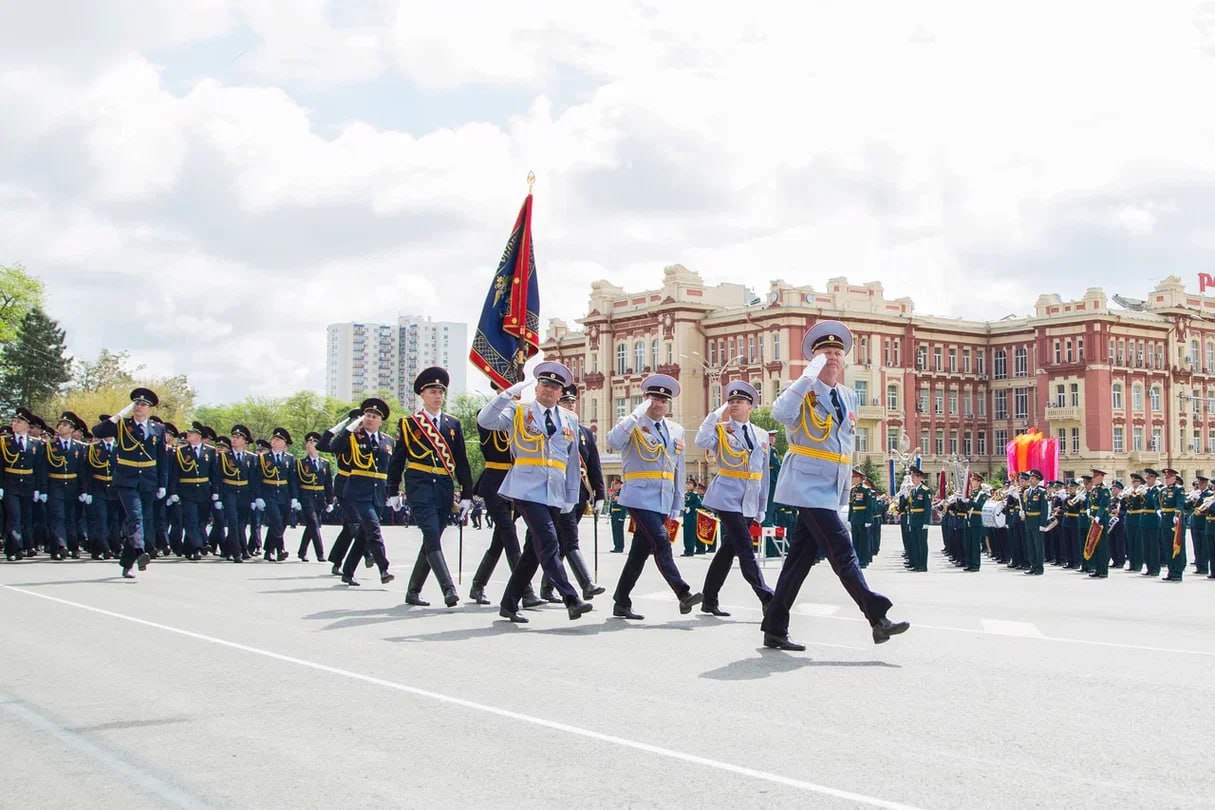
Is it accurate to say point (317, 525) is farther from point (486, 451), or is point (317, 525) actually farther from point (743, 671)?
point (743, 671)

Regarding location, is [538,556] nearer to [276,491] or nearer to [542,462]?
[542,462]

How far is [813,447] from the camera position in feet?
31.7

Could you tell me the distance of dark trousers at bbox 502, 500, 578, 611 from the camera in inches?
447

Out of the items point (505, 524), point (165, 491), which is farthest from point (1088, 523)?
point (165, 491)

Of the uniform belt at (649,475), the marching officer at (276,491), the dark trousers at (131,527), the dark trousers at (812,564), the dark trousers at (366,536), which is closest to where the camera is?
the dark trousers at (812,564)

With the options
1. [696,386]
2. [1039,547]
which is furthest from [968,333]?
[1039,547]

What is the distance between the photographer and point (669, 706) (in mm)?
7297

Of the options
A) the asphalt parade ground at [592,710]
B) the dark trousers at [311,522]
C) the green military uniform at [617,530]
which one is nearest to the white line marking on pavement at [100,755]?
the asphalt parade ground at [592,710]

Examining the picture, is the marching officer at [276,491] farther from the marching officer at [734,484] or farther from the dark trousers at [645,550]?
the marching officer at [734,484]

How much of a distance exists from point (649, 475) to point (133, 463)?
8618 millimetres

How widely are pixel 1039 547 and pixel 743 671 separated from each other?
15.4 metres

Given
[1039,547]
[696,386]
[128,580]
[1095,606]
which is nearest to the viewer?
[1095,606]

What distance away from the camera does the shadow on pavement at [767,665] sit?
8.39m

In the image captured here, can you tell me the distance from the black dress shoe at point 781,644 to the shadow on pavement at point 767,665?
5.3 inches
